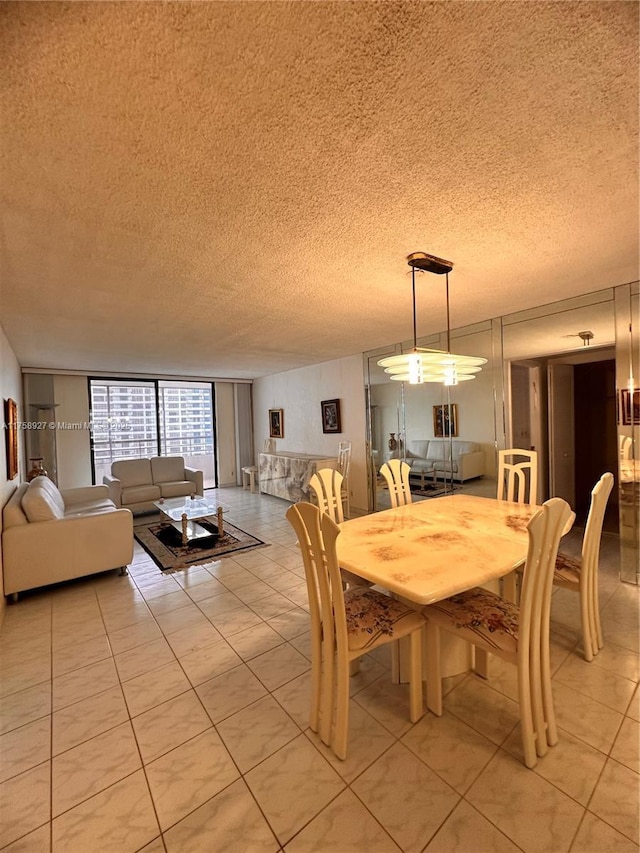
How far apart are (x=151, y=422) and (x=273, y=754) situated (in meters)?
6.71

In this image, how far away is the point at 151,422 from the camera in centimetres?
723

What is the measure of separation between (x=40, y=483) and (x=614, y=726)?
189 inches

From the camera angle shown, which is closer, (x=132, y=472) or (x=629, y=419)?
(x=629, y=419)

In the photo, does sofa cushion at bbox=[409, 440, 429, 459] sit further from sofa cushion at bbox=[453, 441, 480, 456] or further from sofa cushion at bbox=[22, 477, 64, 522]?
sofa cushion at bbox=[22, 477, 64, 522]

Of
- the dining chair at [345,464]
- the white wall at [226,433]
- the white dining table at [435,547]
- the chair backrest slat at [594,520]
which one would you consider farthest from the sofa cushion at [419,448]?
the white wall at [226,433]

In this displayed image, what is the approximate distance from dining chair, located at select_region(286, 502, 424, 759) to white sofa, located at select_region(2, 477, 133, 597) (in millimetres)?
2520

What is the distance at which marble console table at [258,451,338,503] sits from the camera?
5.63 metres

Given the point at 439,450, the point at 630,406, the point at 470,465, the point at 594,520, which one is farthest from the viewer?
the point at 439,450

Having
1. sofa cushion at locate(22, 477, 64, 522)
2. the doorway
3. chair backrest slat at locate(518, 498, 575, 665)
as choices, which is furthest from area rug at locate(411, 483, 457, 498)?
sofa cushion at locate(22, 477, 64, 522)

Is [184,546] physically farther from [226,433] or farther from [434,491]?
[226,433]

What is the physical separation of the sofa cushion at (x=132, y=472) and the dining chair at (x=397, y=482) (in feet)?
14.8

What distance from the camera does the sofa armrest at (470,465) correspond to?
4.00m

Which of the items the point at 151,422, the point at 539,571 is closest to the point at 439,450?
the point at 539,571

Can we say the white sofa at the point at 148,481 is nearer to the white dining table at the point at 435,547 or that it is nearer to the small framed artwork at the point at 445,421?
the small framed artwork at the point at 445,421
